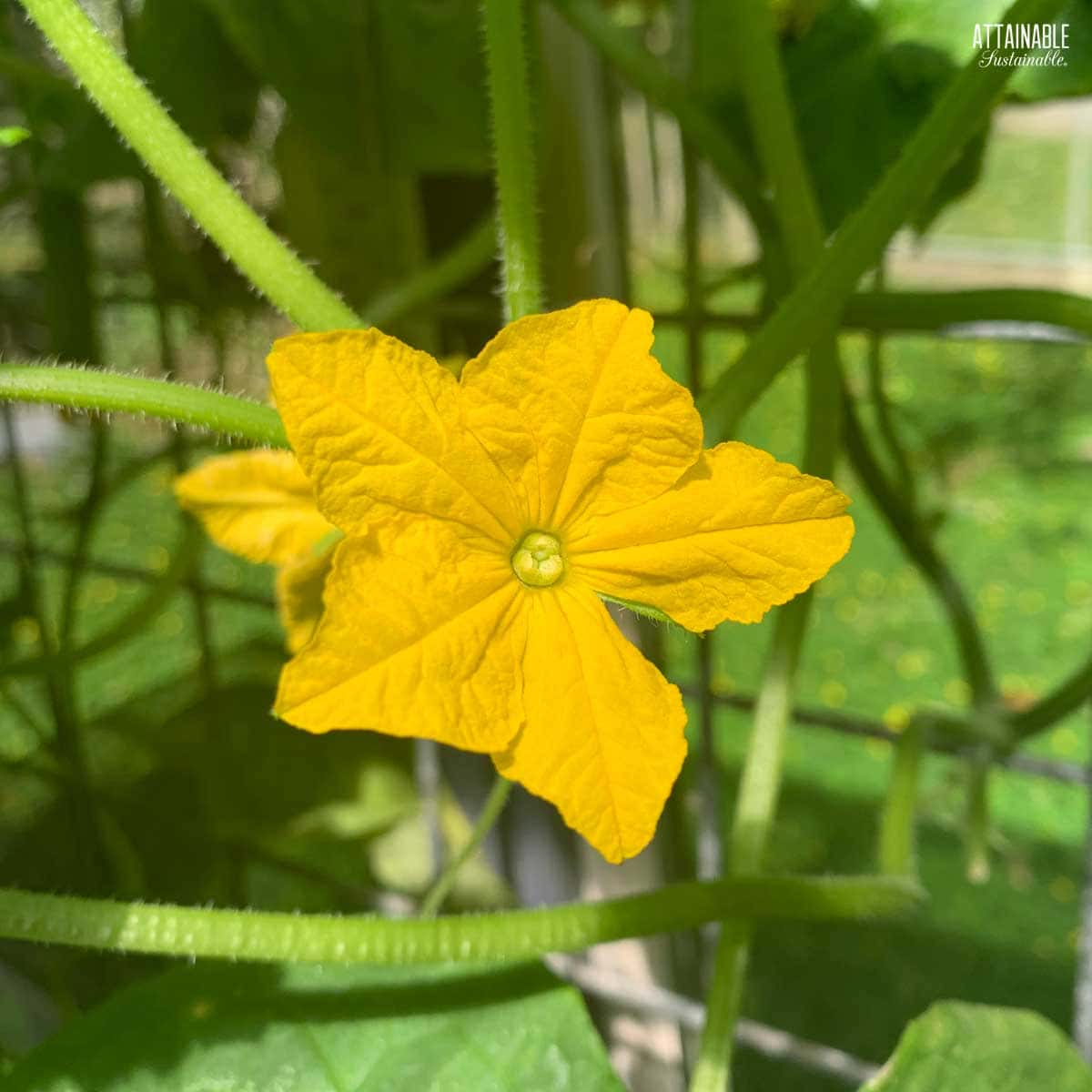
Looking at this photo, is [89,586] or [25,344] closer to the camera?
[25,344]

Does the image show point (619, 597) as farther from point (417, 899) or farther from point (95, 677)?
point (95, 677)

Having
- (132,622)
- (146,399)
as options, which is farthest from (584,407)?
(132,622)

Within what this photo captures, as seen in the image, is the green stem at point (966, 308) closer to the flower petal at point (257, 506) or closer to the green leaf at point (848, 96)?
the green leaf at point (848, 96)

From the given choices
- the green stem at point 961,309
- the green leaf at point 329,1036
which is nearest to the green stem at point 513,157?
the green stem at point 961,309

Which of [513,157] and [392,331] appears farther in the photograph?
[392,331]

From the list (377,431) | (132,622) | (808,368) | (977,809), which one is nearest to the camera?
(377,431)

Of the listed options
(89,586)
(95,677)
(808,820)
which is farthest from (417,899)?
(89,586)

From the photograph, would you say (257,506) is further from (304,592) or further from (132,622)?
(132,622)

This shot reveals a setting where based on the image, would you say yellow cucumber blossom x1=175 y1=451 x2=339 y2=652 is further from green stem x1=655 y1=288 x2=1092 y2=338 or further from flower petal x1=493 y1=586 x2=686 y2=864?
green stem x1=655 y1=288 x2=1092 y2=338
